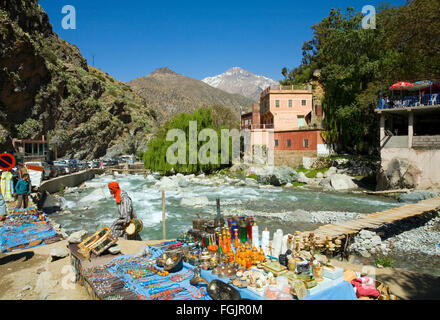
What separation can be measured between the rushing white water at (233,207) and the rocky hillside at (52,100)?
16.8 m

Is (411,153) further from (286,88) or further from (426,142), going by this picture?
(286,88)

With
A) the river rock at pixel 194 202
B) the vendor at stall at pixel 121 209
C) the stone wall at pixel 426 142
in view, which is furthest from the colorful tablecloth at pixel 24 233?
the stone wall at pixel 426 142

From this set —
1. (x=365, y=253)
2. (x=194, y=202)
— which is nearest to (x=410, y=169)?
(x=365, y=253)

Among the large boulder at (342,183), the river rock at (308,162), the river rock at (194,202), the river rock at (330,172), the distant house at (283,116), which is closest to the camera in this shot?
the river rock at (194,202)

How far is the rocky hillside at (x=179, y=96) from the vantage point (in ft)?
374

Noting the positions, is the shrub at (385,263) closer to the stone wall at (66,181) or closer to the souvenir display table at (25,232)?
the souvenir display table at (25,232)

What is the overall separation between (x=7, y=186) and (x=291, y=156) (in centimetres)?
2771

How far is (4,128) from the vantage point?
2875cm

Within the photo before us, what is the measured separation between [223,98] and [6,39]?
389 ft

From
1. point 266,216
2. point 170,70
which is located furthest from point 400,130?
point 170,70

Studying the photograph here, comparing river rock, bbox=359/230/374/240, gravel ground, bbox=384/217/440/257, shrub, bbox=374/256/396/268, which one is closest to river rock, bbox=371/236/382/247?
river rock, bbox=359/230/374/240

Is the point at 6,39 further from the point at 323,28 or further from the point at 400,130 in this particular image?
the point at 323,28

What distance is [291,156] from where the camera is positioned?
110 feet
